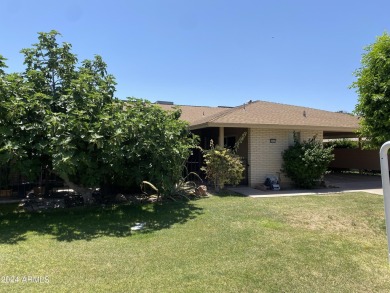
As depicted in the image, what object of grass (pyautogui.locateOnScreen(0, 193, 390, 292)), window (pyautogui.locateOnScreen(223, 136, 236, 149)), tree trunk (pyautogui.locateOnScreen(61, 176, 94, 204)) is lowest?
grass (pyautogui.locateOnScreen(0, 193, 390, 292))

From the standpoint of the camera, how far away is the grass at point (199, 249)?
3.77 metres

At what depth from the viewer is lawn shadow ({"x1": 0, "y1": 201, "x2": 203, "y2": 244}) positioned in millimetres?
6146

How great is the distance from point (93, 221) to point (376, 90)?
23.5ft

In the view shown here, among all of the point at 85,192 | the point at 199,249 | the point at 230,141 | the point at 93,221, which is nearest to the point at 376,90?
the point at 199,249

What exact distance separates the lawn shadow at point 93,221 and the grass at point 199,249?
0.08 ft

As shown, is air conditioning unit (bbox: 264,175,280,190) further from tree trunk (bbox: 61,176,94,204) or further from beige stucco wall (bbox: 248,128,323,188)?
tree trunk (bbox: 61,176,94,204)

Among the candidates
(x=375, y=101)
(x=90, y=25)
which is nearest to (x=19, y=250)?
(x=375, y=101)

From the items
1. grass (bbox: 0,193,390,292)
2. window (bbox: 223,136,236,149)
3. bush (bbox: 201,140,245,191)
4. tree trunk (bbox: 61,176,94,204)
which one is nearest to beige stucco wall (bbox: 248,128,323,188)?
bush (bbox: 201,140,245,191)

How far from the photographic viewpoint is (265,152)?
12.6 m

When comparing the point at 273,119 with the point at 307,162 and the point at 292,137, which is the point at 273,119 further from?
the point at 307,162

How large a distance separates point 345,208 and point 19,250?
7938 millimetres

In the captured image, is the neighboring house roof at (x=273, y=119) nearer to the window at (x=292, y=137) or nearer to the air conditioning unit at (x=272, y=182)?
the window at (x=292, y=137)

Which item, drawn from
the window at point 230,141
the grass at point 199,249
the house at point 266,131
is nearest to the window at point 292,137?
the house at point 266,131

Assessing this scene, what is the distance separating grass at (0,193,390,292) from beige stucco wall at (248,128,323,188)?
4124 mm
